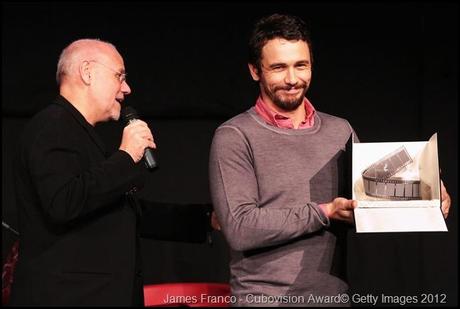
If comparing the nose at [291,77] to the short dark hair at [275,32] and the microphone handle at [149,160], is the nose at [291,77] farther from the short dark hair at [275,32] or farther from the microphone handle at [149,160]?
the microphone handle at [149,160]

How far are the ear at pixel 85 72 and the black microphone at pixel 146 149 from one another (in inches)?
6.0

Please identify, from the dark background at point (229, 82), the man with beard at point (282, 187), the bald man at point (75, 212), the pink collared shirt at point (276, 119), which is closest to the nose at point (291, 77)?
the man with beard at point (282, 187)

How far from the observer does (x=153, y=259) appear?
11.8ft

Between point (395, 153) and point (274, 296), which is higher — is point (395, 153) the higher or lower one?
the higher one

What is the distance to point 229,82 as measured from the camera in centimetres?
351

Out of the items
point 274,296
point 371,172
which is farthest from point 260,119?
point 274,296

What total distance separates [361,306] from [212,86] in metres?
1.45

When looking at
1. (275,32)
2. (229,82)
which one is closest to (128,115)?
(275,32)

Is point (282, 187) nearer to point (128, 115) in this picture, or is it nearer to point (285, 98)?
point (285, 98)

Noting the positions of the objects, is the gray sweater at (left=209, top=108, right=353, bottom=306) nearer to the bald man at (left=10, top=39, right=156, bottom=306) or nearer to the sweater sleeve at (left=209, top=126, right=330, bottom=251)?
the sweater sleeve at (left=209, top=126, right=330, bottom=251)

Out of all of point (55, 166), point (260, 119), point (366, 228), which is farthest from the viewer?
point (260, 119)

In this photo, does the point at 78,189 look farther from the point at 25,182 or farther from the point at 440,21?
the point at 440,21

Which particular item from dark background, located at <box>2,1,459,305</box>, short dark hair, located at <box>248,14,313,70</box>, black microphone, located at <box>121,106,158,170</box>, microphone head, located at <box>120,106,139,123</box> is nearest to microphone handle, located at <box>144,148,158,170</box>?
black microphone, located at <box>121,106,158,170</box>

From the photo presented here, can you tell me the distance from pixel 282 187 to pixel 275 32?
0.45 meters
